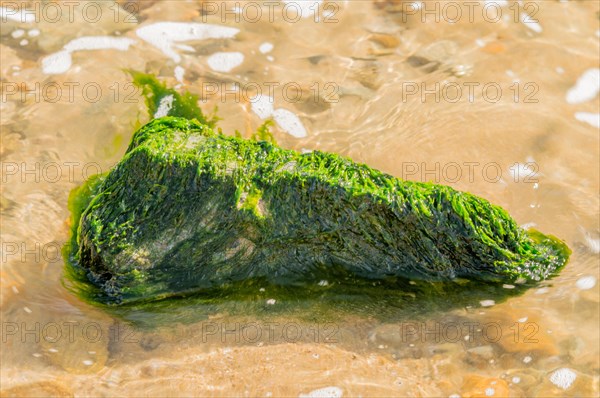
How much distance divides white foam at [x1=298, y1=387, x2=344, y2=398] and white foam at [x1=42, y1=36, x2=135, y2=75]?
3.44 meters

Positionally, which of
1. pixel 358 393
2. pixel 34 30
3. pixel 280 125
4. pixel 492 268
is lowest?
pixel 358 393

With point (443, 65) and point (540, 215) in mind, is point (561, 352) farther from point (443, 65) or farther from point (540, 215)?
point (443, 65)

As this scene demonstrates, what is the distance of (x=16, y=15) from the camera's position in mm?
5828

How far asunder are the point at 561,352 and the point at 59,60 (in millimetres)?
4503

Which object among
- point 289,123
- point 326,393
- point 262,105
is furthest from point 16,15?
point 326,393

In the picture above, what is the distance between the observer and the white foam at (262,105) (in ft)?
16.9

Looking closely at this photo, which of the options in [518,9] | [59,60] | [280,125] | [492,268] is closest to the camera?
[492,268]

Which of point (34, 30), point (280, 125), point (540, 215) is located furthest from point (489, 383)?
point (34, 30)

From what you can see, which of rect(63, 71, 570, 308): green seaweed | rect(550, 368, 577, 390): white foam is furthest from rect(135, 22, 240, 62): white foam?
rect(550, 368, 577, 390): white foam

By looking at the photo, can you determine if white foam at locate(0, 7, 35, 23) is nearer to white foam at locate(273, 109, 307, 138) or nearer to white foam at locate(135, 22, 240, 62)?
white foam at locate(135, 22, 240, 62)

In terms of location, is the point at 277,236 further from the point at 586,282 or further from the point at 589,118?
the point at 589,118

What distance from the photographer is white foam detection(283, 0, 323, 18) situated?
5.91m

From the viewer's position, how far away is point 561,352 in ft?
12.8

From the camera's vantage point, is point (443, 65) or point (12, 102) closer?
point (12, 102)
